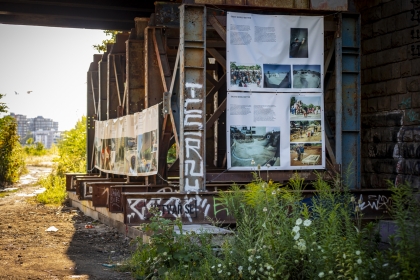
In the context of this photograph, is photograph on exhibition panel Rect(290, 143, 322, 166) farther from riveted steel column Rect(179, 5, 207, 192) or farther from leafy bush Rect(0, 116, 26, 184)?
leafy bush Rect(0, 116, 26, 184)

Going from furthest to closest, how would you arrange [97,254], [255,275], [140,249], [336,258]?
[97,254], [140,249], [255,275], [336,258]

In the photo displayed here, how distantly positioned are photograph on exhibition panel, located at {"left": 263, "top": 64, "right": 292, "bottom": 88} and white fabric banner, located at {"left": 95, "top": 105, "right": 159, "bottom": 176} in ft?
9.15

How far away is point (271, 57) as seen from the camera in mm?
13062

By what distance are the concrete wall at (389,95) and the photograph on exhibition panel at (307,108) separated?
208 centimetres

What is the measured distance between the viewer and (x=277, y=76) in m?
13.1

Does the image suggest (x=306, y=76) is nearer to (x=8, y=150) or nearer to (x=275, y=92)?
(x=275, y=92)

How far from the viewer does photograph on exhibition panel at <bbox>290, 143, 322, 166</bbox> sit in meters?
13.2

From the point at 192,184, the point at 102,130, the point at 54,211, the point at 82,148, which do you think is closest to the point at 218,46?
the point at 192,184

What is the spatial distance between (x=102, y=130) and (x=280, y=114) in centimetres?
1000

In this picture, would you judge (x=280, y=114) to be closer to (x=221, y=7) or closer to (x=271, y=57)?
(x=271, y=57)

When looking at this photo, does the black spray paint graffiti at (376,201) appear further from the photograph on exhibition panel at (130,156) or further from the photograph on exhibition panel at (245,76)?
the photograph on exhibition panel at (130,156)

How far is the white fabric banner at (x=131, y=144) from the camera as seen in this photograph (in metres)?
15.0

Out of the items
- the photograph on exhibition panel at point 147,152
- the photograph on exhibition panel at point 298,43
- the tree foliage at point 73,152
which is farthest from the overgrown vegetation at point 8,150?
the photograph on exhibition panel at point 298,43

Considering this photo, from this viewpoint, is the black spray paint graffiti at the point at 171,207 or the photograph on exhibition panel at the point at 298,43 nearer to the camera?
the black spray paint graffiti at the point at 171,207
